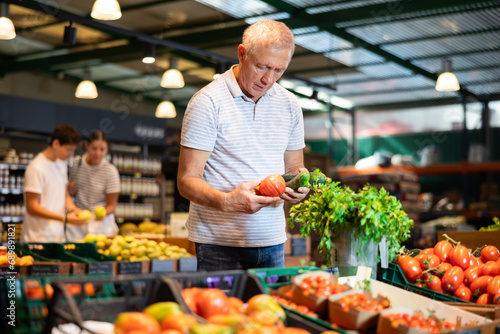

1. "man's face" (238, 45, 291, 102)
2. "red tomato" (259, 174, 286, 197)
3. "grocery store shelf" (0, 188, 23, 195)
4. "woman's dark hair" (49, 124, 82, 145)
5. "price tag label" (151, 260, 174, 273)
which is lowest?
"price tag label" (151, 260, 174, 273)

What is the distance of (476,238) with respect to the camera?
127 inches

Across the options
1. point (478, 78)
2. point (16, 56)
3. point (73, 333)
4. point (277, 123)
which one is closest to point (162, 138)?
point (16, 56)

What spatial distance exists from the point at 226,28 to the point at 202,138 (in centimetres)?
732

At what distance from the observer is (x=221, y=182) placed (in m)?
2.47

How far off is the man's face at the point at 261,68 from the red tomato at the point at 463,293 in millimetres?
1195

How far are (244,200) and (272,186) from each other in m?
0.13

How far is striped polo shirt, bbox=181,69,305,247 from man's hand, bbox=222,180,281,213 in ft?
0.76

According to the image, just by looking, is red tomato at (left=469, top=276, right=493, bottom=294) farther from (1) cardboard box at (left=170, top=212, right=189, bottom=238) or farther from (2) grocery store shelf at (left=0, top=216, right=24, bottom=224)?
(2) grocery store shelf at (left=0, top=216, right=24, bottom=224)

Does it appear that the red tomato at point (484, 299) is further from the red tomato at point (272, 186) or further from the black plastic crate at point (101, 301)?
the black plastic crate at point (101, 301)

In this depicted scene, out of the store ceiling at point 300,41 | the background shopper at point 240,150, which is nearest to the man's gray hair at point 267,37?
the background shopper at point 240,150

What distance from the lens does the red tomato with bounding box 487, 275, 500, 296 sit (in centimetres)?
228

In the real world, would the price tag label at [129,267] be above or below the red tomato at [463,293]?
below

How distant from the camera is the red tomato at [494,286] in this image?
7.47 ft

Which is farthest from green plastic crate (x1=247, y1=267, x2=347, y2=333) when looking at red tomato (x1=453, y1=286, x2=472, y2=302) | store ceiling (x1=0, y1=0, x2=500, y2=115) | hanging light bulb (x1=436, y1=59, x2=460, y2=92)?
hanging light bulb (x1=436, y1=59, x2=460, y2=92)
